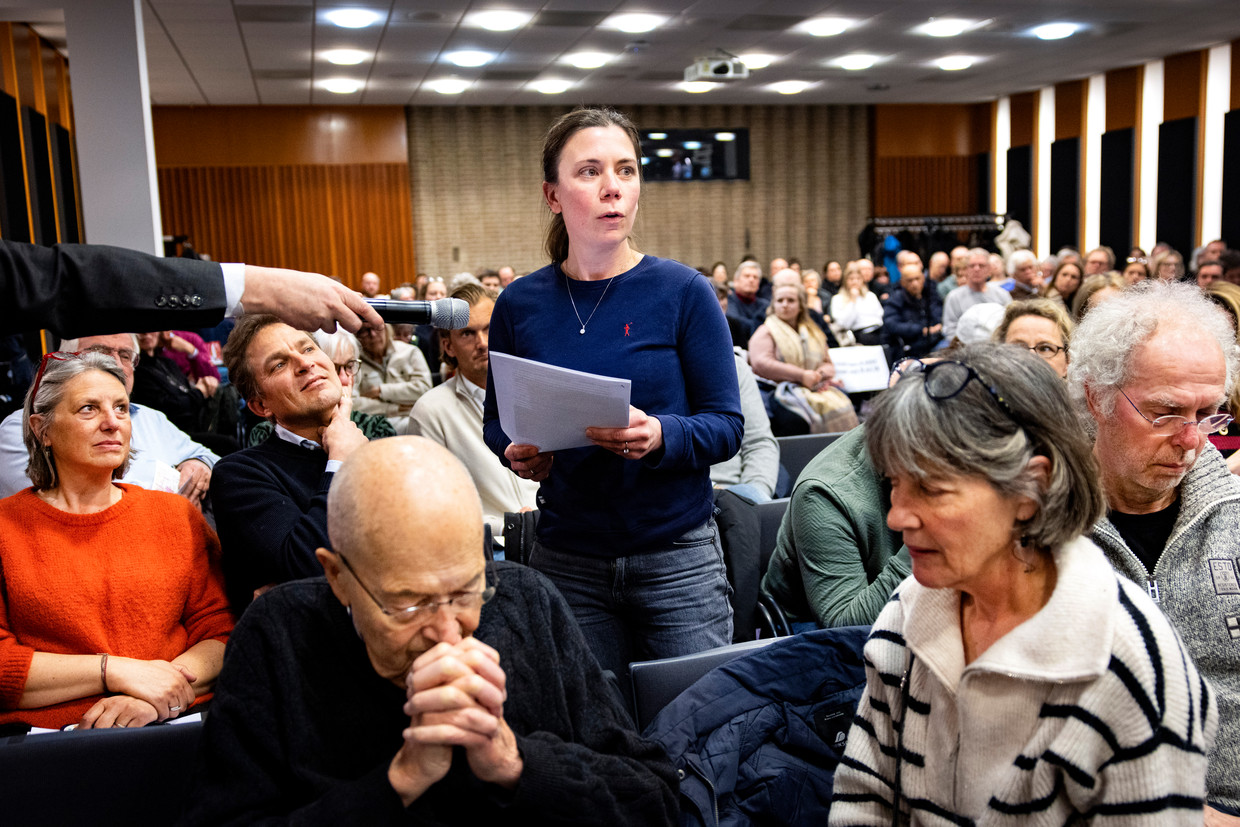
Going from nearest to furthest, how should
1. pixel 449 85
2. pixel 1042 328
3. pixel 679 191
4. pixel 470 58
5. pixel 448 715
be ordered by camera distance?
pixel 448 715 → pixel 1042 328 → pixel 470 58 → pixel 449 85 → pixel 679 191

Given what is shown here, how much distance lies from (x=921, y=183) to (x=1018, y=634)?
16.3 metres

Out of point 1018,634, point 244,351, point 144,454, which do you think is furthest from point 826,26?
point 1018,634

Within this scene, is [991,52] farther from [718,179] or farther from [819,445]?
[819,445]

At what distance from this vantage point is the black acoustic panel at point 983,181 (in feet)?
52.9

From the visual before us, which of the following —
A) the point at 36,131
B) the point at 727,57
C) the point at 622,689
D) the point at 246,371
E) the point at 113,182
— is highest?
the point at 727,57

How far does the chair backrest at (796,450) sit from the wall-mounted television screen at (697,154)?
38.5 feet

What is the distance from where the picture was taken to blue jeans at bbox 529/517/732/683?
5.91 feet

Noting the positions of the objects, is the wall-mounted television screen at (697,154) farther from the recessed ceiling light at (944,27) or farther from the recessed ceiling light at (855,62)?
the recessed ceiling light at (944,27)

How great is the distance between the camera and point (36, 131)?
837cm

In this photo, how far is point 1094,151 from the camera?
1387cm

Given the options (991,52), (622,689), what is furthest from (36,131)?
(991,52)

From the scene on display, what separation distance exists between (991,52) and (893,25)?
7.65 feet

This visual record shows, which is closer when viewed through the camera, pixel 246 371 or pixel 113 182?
pixel 246 371

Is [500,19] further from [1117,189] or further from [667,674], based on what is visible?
[1117,189]
